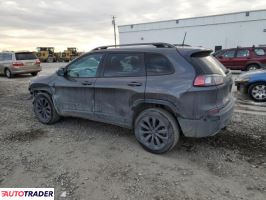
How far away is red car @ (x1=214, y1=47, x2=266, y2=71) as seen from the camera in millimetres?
14195

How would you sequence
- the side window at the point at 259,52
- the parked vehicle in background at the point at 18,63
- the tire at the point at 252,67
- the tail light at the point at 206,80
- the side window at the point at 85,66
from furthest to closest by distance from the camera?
the parked vehicle in background at the point at 18,63 → the tire at the point at 252,67 → the side window at the point at 259,52 → the side window at the point at 85,66 → the tail light at the point at 206,80

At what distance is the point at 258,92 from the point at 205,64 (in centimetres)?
474

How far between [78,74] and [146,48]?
1560 mm

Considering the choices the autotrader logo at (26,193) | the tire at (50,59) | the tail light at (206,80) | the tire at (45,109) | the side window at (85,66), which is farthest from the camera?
the tire at (50,59)

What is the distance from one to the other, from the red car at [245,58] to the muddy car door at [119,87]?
11931mm

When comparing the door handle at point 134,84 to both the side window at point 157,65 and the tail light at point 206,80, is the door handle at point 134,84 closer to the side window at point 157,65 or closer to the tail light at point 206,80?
the side window at point 157,65

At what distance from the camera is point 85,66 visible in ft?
16.4

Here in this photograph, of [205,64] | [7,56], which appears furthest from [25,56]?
[205,64]

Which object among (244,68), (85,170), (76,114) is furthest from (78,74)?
(244,68)

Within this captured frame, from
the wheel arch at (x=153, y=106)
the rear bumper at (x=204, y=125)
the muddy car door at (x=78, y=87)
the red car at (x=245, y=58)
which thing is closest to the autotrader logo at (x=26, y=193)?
the wheel arch at (x=153, y=106)

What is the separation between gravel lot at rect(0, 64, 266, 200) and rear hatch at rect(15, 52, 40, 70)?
1123 centimetres

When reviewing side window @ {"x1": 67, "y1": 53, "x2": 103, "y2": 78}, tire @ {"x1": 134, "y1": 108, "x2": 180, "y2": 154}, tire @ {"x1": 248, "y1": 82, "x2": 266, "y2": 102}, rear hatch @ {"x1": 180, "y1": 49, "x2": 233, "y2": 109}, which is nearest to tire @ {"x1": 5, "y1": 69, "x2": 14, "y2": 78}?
side window @ {"x1": 67, "y1": 53, "x2": 103, "y2": 78}

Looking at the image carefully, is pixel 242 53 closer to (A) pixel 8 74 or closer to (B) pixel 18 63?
(B) pixel 18 63

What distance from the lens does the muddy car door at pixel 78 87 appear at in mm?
4816
